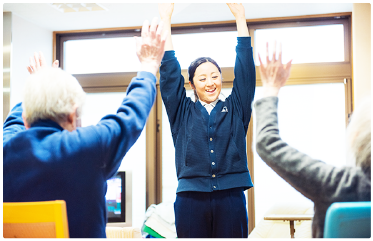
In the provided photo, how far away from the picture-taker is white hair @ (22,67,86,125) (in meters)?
0.99

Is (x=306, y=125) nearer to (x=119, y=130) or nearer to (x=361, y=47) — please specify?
(x=361, y=47)

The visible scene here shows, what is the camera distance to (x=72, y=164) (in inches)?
36.9

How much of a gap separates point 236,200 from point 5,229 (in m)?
0.87

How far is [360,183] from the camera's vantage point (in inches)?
35.5

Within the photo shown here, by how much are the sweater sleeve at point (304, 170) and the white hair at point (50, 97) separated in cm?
55

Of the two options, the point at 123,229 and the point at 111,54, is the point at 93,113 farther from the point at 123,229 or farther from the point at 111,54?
the point at 123,229

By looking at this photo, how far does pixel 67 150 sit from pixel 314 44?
10.7 ft

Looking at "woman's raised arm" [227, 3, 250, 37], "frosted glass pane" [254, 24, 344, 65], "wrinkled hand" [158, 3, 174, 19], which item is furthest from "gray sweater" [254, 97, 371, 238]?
"frosted glass pane" [254, 24, 344, 65]

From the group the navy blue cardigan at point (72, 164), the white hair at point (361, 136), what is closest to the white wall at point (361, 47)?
the white hair at point (361, 136)

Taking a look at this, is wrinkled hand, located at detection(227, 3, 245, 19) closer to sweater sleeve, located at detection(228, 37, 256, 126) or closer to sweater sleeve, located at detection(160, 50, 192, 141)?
sweater sleeve, located at detection(228, 37, 256, 126)

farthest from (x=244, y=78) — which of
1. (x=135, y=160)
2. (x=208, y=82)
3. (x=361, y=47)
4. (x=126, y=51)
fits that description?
(x=126, y=51)

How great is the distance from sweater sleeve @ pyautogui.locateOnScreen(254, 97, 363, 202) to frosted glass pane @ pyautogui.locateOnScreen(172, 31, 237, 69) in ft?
9.31

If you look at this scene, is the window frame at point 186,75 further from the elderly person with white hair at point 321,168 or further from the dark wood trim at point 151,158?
the elderly person with white hair at point 321,168

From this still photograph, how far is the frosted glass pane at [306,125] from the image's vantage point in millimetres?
3518
